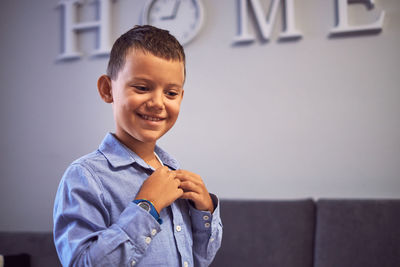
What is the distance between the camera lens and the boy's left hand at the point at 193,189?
71cm

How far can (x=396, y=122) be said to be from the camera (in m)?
1.53

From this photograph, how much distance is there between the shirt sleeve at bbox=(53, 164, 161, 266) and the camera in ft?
1.87

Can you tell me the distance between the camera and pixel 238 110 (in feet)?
5.53

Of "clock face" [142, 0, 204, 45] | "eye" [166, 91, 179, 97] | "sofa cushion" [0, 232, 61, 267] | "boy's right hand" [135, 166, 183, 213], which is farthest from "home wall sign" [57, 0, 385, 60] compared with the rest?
"boy's right hand" [135, 166, 183, 213]

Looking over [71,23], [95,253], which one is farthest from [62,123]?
[95,253]

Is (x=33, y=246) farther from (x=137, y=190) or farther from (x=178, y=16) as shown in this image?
(x=178, y=16)

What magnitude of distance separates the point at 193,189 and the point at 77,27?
57.8 inches

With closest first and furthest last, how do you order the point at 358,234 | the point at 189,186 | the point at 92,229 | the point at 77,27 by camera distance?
the point at 92,229, the point at 189,186, the point at 358,234, the point at 77,27

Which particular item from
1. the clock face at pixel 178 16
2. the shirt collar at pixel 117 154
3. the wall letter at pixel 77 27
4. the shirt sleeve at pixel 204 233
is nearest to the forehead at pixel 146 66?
the shirt collar at pixel 117 154

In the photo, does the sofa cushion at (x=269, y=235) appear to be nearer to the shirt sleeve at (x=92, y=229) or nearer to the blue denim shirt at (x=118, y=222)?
the blue denim shirt at (x=118, y=222)

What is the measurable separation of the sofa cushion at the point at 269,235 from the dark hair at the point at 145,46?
96 centimetres

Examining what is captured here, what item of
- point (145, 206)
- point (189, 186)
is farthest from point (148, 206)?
point (189, 186)

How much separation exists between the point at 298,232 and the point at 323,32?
3.02 feet

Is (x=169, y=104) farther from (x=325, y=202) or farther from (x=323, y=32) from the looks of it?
(x=323, y=32)
